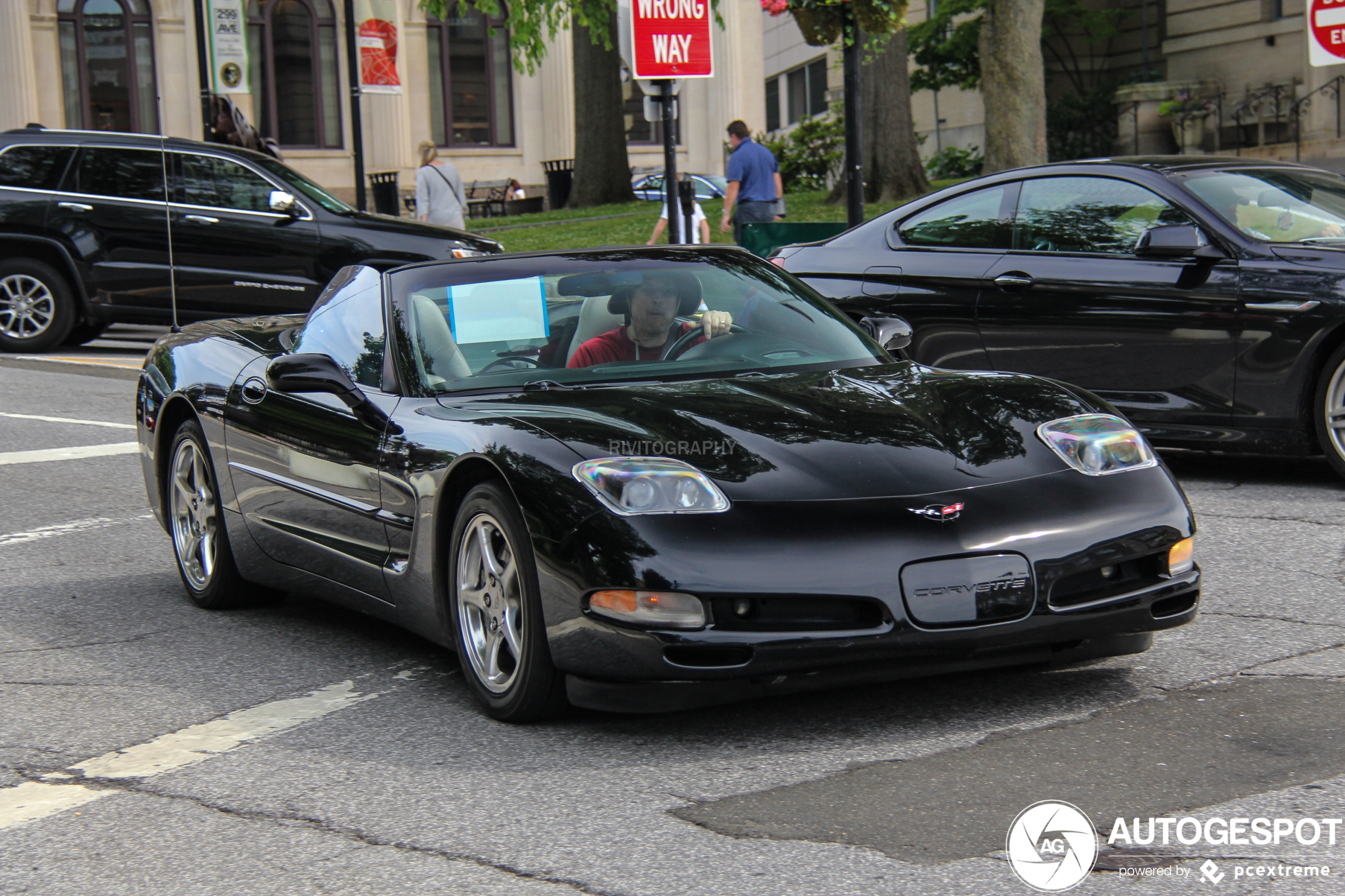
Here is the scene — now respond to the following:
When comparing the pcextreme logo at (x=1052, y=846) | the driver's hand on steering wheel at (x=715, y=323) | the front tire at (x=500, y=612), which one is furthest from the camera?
the driver's hand on steering wheel at (x=715, y=323)

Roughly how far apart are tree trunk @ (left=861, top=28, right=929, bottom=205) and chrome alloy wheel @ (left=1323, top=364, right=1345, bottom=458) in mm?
16602

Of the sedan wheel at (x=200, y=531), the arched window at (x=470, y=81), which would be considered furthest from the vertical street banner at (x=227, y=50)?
the arched window at (x=470, y=81)

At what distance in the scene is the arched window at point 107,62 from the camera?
126 feet

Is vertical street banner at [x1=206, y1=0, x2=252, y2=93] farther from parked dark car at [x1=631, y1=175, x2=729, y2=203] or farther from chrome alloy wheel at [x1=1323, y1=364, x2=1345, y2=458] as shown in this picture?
chrome alloy wheel at [x1=1323, y1=364, x2=1345, y2=458]

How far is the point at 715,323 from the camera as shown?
5461 millimetres

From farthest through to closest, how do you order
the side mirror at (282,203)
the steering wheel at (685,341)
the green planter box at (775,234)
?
the side mirror at (282,203)
the green planter box at (775,234)
the steering wheel at (685,341)

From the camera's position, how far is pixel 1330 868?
319 cm

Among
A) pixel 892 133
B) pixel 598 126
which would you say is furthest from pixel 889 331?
pixel 598 126

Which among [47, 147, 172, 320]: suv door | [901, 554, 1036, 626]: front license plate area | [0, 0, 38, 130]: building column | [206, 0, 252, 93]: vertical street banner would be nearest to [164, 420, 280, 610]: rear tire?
[901, 554, 1036, 626]: front license plate area

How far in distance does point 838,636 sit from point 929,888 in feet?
3.07

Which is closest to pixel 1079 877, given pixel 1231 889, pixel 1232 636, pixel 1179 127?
pixel 1231 889

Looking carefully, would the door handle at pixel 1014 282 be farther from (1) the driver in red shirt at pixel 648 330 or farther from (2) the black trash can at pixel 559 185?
(2) the black trash can at pixel 559 185

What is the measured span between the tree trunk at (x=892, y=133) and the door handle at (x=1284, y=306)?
16.4 metres

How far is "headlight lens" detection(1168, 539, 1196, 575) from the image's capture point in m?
4.39
